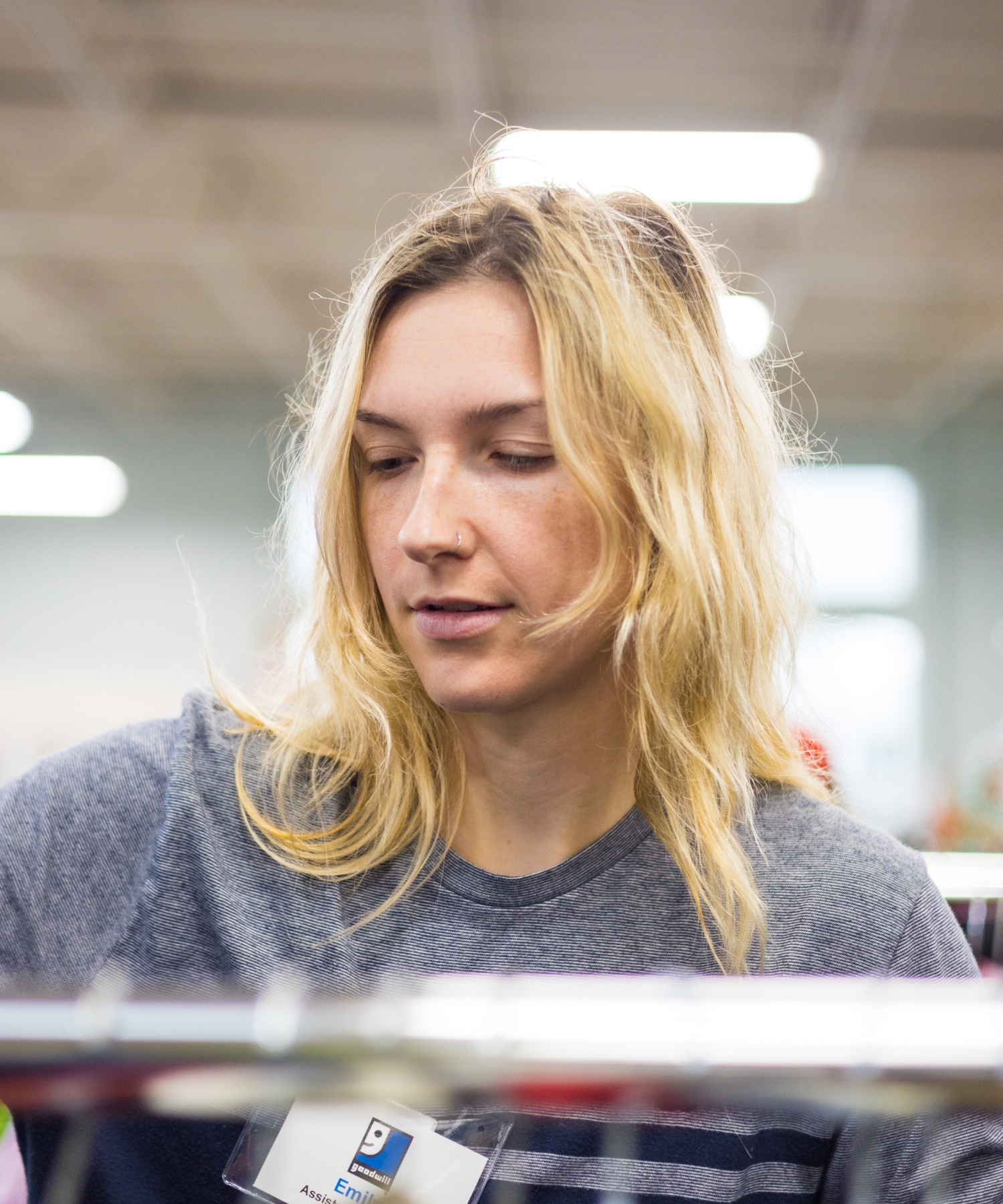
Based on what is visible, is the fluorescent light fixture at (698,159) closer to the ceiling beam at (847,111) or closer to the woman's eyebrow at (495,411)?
the ceiling beam at (847,111)

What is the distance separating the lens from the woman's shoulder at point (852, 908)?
0.91m

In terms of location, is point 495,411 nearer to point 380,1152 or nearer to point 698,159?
point 380,1152

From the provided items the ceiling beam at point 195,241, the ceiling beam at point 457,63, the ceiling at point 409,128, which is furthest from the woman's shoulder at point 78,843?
the ceiling beam at point 195,241

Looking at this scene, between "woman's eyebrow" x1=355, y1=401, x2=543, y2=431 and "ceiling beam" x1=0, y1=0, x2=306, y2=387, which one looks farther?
"ceiling beam" x1=0, y1=0, x2=306, y2=387

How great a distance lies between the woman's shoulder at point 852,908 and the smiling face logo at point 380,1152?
0.37m

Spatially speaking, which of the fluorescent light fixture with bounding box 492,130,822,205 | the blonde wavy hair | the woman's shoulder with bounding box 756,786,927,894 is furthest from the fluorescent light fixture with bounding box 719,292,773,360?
the woman's shoulder with bounding box 756,786,927,894

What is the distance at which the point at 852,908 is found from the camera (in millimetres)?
925

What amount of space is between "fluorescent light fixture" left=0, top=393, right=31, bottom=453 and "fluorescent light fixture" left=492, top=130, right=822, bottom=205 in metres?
4.74

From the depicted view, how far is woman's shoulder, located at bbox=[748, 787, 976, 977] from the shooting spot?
91cm

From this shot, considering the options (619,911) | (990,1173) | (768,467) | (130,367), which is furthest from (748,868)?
(130,367)

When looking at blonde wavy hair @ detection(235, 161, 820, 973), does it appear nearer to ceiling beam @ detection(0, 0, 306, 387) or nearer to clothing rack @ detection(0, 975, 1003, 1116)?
clothing rack @ detection(0, 975, 1003, 1116)

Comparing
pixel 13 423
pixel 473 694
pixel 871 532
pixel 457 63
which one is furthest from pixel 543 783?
pixel 13 423

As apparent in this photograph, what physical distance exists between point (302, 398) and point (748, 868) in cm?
79

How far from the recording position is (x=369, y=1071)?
39 centimetres
